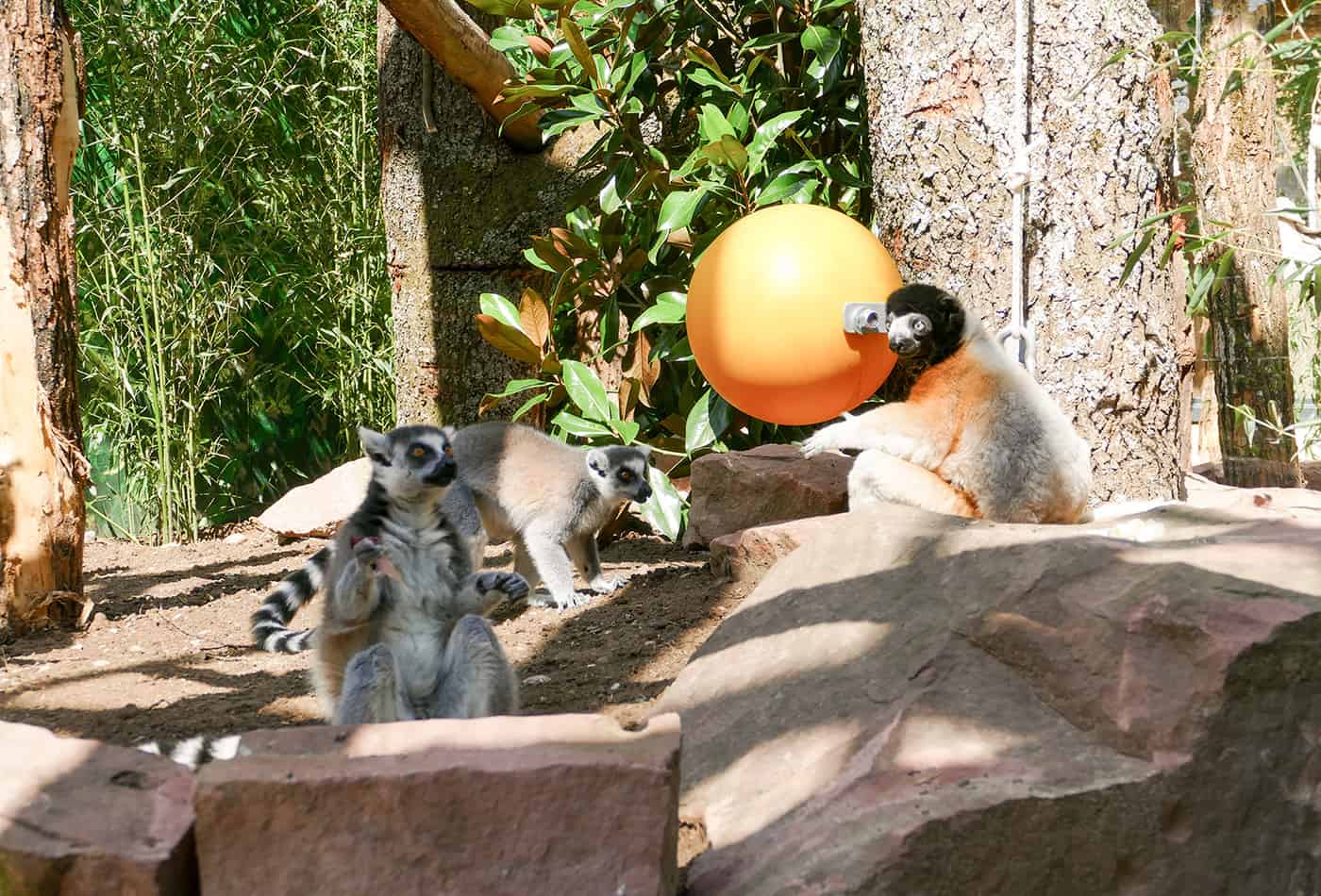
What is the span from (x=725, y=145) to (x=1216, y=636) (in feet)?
10.8

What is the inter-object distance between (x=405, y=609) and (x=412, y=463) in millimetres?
390

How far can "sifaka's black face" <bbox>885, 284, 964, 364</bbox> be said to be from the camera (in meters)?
3.88

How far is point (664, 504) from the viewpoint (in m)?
5.71

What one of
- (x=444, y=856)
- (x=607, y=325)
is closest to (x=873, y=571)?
(x=444, y=856)

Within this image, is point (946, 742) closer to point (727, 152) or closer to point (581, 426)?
point (727, 152)

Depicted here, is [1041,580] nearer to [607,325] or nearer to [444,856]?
[444,856]

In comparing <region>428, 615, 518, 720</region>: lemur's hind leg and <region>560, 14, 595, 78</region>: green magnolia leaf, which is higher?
<region>560, 14, 595, 78</region>: green magnolia leaf

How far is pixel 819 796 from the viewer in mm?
2180

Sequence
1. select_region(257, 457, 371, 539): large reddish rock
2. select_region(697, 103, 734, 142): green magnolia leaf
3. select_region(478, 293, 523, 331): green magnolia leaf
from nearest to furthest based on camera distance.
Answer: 1. select_region(697, 103, 734, 142): green magnolia leaf
2. select_region(478, 293, 523, 331): green magnolia leaf
3. select_region(257, 457, 371, 539): large reddish rock

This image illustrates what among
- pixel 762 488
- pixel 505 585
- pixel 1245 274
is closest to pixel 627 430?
pixel 762 488

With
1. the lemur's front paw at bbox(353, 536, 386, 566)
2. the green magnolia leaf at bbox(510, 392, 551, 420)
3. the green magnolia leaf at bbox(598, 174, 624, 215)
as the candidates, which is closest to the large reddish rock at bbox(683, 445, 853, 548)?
the green magnolia leaf at bbox(510, 392, 551, 420)

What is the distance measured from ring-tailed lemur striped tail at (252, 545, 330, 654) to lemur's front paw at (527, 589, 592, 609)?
5.68ft

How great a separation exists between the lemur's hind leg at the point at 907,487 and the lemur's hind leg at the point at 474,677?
1.64 m

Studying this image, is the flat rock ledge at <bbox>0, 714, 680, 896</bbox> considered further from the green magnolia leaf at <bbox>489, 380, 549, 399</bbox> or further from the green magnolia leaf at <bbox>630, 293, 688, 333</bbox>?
the green magnolia leaf at <bbox>489, 380, 549, 399</bbox>
